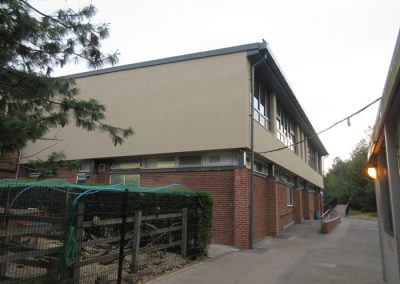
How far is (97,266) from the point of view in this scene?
6875 millimetres

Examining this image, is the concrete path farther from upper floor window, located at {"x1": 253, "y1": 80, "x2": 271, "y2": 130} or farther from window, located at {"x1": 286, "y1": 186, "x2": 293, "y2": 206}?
window, located at {"x1": 286, "y1": 186, "x2": 293, "y2": 206}

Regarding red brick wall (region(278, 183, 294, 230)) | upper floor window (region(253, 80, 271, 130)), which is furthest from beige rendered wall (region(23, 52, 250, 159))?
red brick wall (region(278, 183, 294, 230))

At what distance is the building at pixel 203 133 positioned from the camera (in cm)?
1247

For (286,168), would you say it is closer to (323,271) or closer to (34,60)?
(323,271)

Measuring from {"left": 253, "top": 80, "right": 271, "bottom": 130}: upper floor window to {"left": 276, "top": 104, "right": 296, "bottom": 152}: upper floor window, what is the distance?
5.84 feet

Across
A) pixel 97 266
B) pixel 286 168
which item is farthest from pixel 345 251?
pixel 97 266

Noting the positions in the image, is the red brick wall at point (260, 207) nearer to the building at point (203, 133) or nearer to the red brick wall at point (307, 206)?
the building at point (203, 133)

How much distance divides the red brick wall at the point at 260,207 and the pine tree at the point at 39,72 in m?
8.79

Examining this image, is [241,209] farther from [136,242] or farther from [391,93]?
[391,93]

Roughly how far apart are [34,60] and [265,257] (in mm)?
8067

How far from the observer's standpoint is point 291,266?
9.14 meters

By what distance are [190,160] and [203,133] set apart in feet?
4.32

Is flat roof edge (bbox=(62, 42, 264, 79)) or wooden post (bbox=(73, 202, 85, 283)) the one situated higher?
flat roof edge (bbox=(62, 42, 264, 79))

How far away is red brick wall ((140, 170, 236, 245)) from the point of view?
40.3ft
